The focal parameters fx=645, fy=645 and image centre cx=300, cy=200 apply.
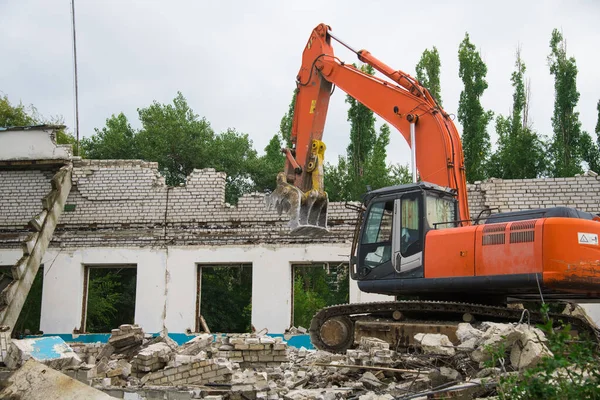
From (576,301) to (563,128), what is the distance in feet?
56.7

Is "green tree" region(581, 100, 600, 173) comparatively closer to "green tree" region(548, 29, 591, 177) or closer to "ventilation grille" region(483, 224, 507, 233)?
"green tree" region(548, 29, 591, 177)

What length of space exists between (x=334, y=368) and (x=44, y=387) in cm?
316

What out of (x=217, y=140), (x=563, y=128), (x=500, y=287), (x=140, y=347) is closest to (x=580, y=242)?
(x=500, y=287)

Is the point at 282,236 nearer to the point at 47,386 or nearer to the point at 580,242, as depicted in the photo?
the point at 580,242

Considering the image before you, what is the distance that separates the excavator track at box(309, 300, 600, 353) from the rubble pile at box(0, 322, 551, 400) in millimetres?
307

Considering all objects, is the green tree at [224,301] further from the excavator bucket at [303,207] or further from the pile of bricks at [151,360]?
the pile of bricks at [151,360]

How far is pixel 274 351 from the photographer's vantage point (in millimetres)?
8422

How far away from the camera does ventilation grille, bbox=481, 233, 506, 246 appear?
7.17 metres

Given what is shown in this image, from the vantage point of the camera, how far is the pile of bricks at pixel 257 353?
8406mm

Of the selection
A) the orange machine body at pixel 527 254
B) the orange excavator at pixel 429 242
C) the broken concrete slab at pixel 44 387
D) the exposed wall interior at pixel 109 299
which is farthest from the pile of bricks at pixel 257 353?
the exposed wall interior at pixel 109 299

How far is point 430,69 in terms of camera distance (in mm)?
25344

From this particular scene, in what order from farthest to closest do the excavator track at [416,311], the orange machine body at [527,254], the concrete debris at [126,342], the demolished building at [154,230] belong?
the demolished building at [154,230] → the concrete debris at [126,342] → the excavator track at [416,311] → the orange machine body at [527,254]

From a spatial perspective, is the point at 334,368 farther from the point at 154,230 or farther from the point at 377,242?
the point at 154,230

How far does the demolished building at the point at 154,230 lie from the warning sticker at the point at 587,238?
606cm
